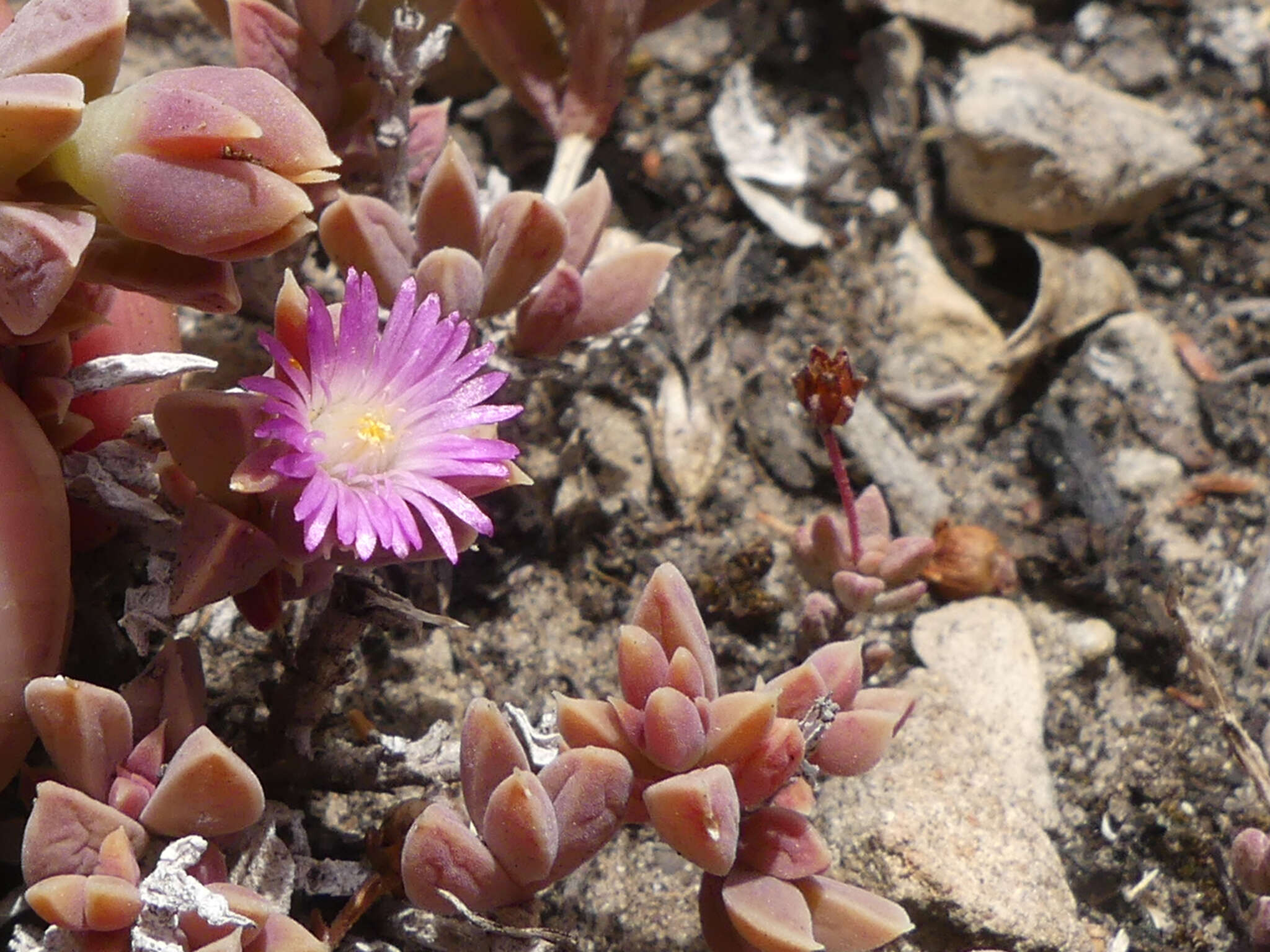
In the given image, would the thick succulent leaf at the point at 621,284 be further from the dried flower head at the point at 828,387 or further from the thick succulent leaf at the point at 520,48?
the thick succulent leaf at the point at 520,48

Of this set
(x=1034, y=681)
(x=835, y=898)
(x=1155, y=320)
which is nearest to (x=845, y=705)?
(x=835, y=898)

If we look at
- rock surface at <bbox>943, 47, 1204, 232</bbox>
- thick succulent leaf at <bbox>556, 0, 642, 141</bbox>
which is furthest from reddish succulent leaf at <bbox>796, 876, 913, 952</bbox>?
rock surface at <bbox>943, 47, 1204, 232</bbox>

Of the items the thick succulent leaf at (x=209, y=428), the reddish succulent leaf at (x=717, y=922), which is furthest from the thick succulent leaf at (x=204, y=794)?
the reddish succulent leaf at (x=717, y=922)

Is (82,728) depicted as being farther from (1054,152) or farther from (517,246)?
(1054,152)

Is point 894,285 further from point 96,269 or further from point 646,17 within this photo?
point 96,269

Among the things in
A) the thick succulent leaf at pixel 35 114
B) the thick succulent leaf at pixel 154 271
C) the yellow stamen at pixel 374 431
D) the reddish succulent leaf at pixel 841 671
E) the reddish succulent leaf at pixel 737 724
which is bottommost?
the reddish succulent leaf at pixel 841 671

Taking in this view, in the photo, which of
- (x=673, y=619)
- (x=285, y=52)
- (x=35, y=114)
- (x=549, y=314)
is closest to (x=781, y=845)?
(x=673, y=619)
